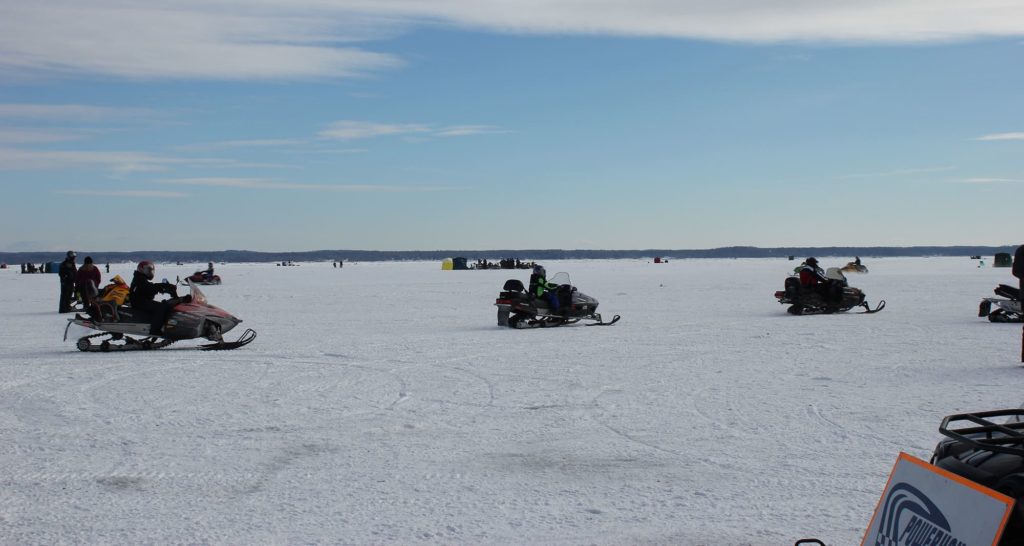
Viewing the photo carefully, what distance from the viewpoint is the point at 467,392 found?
998 centimetres

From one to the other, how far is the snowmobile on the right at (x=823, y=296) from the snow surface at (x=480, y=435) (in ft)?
17.6

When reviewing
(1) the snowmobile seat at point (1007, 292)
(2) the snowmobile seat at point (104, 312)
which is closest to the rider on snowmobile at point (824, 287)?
(1) the snowmobile seat at point (1007, 292)

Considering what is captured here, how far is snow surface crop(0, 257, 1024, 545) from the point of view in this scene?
5266 millimetres

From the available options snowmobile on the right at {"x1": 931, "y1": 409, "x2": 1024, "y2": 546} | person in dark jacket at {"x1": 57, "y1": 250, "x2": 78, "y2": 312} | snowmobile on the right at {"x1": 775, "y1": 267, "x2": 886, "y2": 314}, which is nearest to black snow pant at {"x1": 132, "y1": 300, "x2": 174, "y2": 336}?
person in dark jacket at {"x1": 57, "y1": 250, "x2": 78, "y2": 312}

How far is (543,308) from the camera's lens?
1906 cm

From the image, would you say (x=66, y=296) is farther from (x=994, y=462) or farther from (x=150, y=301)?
(x=994, y=462)

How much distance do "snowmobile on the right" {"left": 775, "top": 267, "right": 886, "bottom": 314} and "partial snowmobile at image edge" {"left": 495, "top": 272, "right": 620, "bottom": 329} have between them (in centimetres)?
480

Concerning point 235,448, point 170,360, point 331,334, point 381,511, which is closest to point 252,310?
point 331,334

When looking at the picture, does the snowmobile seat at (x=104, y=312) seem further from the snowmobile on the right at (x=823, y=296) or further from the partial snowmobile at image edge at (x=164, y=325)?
the snowmobile on the right at (x=823, y=296)

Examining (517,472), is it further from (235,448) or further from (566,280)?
A: (566,280)

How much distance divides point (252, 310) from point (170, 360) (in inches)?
466

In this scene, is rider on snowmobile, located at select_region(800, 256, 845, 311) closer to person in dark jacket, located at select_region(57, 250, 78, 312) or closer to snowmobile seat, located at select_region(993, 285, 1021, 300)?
snowmobile seat, located at select_region(993, 285, 1021, 300)

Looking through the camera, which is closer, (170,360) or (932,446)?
(932,446)

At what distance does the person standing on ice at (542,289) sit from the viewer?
19047 millimetres
